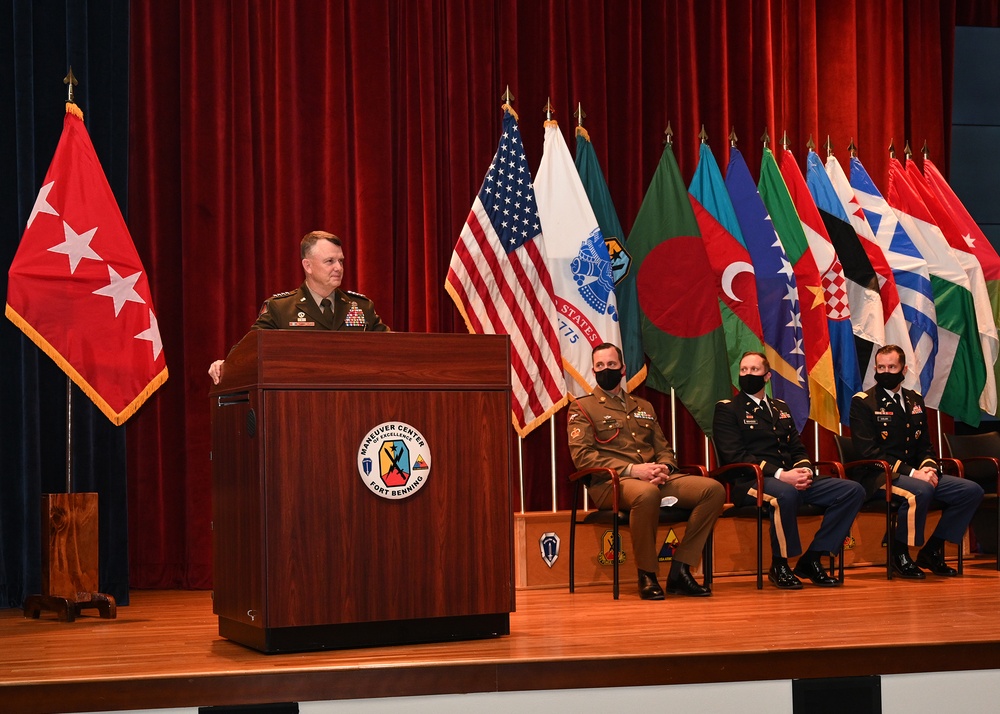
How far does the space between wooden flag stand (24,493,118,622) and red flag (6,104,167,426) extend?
419 millimetres

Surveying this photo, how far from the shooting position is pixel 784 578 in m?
5.35

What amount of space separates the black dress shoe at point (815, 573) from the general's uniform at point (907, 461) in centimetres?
53

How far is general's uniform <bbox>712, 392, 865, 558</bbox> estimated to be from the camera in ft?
17.8

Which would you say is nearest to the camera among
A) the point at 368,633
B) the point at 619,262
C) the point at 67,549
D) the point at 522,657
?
the point at 522,657

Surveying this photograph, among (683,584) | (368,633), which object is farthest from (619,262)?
(368,633)

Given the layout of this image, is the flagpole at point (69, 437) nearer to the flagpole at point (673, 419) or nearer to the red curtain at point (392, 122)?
the red curtain at point (392, 122)

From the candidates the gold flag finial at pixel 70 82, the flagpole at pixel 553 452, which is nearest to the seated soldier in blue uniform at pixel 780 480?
the flagpole at pixel 553 452

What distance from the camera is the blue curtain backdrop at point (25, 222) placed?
5.36m

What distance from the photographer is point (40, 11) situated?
5555 millimetres

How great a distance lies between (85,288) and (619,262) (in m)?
2.81

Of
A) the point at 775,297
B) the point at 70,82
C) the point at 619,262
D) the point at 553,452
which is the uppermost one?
the point at 70,82

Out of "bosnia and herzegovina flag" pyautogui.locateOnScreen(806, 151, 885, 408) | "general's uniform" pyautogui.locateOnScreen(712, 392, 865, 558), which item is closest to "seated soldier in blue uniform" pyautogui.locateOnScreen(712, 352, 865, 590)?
"general's uniform" pyautogui.locateOnScreen(712, 392, 865, 558)

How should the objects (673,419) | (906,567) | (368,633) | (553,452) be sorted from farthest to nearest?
(673,419) → (553,452) → (906,567) → (368,633)

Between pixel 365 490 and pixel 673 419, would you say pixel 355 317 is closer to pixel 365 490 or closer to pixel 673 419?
pixel 365 490
